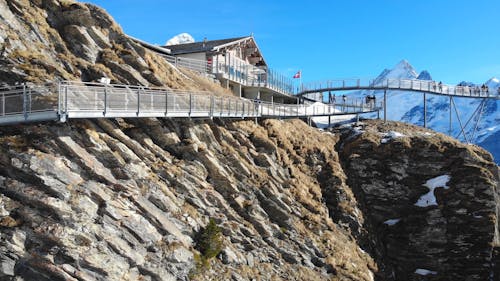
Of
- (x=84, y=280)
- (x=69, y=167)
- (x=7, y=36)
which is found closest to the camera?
(x=84, y=280)

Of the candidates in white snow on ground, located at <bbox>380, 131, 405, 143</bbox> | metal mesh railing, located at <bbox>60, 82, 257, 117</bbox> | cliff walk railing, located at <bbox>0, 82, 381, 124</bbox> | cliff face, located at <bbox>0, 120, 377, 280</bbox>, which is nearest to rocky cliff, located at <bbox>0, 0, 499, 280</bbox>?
cliff face, located at <bbox>0, 120, 377, 280</bbox>

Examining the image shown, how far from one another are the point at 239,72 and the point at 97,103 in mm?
31313

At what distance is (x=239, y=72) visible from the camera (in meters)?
49.6

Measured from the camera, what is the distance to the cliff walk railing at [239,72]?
140 feet

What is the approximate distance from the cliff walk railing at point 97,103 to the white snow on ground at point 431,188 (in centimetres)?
1999

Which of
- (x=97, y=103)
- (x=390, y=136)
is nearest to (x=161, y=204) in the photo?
(x=97, y=103)

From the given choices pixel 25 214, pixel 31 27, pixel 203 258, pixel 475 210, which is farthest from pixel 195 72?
pixel 475 210

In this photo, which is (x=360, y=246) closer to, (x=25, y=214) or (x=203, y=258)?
(x=203, y=258)

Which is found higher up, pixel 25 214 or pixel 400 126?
pixel 400 126

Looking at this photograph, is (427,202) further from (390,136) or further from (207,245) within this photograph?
(207,245)

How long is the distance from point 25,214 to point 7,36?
1121 cm

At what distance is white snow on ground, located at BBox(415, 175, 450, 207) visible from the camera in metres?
37.2

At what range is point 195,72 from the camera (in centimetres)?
4009

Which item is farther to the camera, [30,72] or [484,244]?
[484,244]
